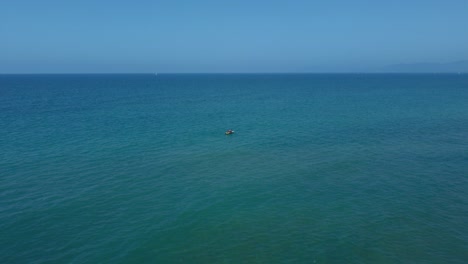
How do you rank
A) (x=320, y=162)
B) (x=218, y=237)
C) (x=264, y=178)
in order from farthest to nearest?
1. (x=320, y=162)
2. (x=264, y=178)
3. (x=218, y=237)

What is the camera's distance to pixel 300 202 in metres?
32.7

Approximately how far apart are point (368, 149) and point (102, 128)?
4651cm

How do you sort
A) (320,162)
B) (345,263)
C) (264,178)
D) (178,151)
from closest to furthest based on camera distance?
(345,263)
(264,178)
(320,162)
(178,151)

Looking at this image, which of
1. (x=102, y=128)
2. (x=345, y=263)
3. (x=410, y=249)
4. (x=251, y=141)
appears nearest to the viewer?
(x=345, y=263)

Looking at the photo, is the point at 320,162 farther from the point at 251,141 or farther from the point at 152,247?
the point at 152,247

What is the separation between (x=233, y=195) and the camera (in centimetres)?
3459

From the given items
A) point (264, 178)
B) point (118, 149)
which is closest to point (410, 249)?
point (264, 178)

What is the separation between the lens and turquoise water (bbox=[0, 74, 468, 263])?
978 inches

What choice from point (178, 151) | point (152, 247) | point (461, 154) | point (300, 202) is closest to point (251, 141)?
point (178, 151)

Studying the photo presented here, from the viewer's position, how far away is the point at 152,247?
25.2m

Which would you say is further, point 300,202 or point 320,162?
point 320,162

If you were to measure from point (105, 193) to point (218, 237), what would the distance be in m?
13.9

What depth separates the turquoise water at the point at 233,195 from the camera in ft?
81.5

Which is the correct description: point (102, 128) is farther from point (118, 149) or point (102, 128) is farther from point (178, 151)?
point (178, 151)
